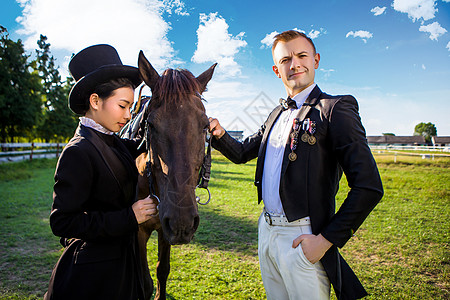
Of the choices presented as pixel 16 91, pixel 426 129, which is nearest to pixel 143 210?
pixel 16 91

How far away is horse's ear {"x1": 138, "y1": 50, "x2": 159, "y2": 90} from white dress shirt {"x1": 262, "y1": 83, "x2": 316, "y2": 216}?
1128mm

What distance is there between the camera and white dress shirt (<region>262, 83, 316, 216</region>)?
188 centimetres

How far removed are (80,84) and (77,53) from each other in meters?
0.51

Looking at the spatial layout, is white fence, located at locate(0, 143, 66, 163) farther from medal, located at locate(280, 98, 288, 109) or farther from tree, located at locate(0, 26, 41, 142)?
medal, located at locate(280, 98, 288, 109)

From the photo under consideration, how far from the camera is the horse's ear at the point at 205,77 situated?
2.30m

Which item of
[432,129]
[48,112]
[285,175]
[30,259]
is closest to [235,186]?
[30,259]

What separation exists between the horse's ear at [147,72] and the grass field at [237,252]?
3.18 metres

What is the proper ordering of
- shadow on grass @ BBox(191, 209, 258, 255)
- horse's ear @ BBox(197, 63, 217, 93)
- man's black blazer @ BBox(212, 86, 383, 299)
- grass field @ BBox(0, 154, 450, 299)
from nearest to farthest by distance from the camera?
man's black blazer @ BBox(212, 86, 383, 299)
horse's ear @ BBox(197, 63, 217, 93)
grass field @ BBox(0, 154, 450, 299)
shadow on grass @ BBox(191, 209, 258, 255)

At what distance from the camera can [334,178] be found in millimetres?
1794

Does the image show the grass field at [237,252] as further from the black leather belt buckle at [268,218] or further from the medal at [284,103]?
the medal at [284,103]

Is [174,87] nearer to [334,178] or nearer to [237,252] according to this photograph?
[334,178]

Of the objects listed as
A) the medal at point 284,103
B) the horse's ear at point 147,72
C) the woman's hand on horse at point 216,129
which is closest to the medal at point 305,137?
the medal at point 284,103

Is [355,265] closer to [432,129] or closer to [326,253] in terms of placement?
[326,253]

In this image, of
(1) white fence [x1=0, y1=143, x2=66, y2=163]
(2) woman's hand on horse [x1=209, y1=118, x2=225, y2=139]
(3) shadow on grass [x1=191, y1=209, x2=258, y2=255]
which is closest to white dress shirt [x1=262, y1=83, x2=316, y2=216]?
(2) woman's hand on horse [x1=209, y1=118, x2=225, y2=139]
